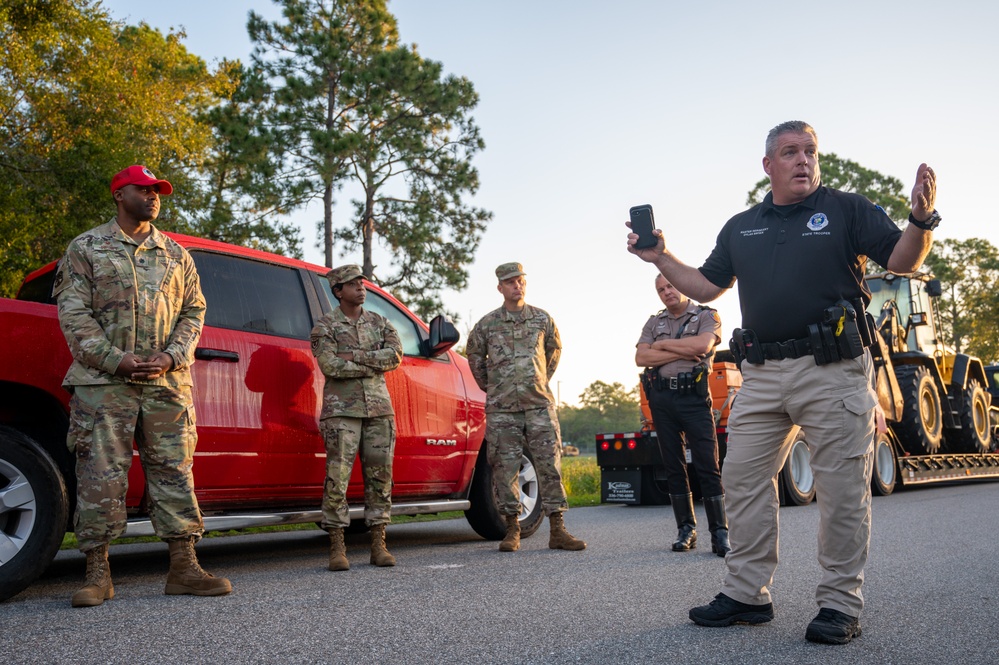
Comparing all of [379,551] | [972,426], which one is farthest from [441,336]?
[972,426]

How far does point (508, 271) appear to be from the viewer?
6.84 meters

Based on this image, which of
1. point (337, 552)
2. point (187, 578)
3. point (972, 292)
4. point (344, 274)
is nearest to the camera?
point (187, 578)

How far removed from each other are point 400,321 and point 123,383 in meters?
2.61

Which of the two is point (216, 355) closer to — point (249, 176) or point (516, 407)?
point (516, 407)

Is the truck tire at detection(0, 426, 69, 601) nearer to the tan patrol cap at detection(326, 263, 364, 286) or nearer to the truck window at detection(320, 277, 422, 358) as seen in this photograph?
the tan patrol cap at detection(326, 263, 364, 286)

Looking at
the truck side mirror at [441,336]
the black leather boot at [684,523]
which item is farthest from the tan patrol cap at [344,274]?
the black leather boot at [684,523]

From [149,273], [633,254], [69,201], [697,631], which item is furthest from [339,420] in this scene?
[69,201]

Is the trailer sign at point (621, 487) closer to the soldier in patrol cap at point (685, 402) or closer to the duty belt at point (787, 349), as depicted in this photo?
the soldier in patrol cap at point (685, 402)

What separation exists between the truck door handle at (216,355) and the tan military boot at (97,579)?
1163mm

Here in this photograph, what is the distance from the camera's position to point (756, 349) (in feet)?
12.5

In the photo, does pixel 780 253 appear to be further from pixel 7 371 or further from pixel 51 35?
pixel 51 35

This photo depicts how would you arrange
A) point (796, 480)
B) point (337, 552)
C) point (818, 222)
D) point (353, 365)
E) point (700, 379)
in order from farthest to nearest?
point (796, 480), point (700, 379), point (353, 365), point (337, 552), point (818, 222)

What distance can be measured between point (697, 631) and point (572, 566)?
1.98 metres

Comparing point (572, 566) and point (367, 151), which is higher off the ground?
point (367, 151)
